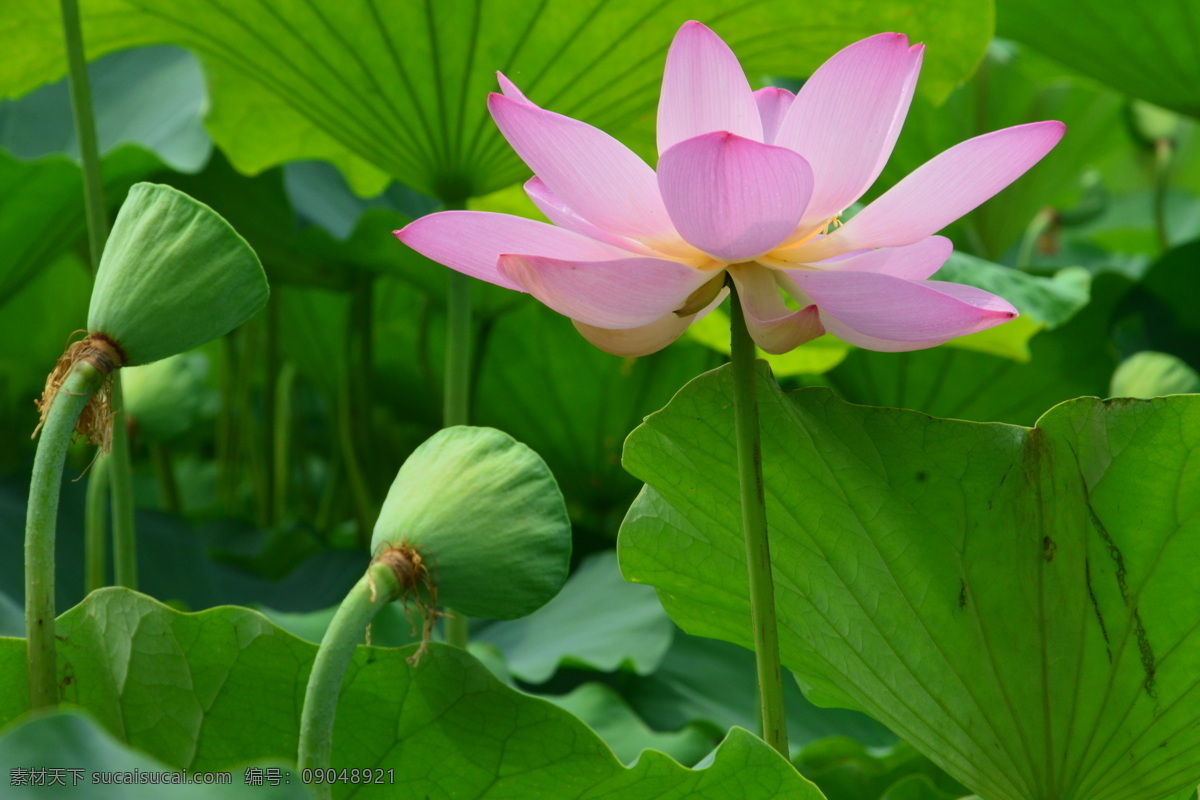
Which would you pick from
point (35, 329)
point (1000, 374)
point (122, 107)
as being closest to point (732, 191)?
point (1000, 374)

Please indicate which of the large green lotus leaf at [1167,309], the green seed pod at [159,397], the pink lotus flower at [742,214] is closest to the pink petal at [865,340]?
the pink lotus flower at [742,214]

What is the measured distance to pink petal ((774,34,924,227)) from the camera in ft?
1.11

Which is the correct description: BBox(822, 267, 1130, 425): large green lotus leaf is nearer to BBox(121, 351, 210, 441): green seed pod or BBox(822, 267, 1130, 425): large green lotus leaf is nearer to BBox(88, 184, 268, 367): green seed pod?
BBox(121, 351, 210, 441): green seed pod

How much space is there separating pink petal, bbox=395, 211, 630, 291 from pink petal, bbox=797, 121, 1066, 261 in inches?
3.5

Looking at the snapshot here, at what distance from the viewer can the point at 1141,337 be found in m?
1.22

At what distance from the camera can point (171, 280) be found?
36cm

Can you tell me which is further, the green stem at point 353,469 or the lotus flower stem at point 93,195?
the green stem at point 353,469

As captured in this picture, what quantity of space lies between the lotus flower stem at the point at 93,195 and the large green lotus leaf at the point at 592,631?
34cm

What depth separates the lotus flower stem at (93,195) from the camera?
0.59 m

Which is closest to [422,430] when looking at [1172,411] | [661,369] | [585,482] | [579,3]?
[585,482]

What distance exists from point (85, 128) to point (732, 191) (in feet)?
1.50

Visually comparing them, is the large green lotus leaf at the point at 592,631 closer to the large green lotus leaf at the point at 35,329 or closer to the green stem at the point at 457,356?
the green stem at the point at 457,356

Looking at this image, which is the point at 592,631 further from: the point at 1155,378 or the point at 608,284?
the point at 608,284

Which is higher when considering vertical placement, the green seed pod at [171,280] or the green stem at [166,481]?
the green seed pod at [171,280]
